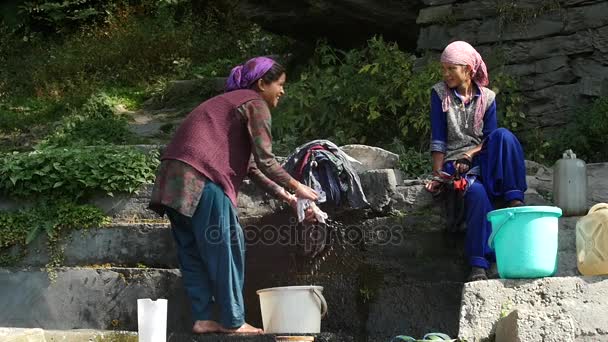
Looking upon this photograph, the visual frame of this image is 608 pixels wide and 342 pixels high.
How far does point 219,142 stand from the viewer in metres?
5.67

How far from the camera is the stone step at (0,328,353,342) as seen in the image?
5.02 meters

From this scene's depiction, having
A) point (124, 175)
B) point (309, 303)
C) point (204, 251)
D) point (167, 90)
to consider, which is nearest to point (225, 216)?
point (204, 251)

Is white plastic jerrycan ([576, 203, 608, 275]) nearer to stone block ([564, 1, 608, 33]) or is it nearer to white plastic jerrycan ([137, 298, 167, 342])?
white plastic jerrycan ([137, 298, 167, 342])

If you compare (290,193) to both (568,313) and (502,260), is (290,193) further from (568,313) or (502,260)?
(568,313)

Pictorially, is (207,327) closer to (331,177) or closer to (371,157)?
(331,177)

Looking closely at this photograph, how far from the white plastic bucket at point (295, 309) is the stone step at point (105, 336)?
0.32ft

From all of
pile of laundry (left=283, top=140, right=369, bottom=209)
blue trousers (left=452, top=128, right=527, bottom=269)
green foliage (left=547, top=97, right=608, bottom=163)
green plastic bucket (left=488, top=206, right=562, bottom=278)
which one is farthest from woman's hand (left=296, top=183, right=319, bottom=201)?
green foliage (left=547, top=97, right=608, bottom=163)

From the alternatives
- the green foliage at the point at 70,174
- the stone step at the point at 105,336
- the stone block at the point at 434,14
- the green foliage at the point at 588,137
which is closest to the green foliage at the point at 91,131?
the green foliage at the point at 70,174

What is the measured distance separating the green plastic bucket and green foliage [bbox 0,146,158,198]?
8.33 ft

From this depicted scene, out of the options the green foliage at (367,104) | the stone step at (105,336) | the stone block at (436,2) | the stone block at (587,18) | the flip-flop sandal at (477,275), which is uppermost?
the stone block at (436,2)

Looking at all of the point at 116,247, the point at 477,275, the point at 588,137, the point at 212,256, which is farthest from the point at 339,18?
the point at 212,256

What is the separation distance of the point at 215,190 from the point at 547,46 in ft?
13.0

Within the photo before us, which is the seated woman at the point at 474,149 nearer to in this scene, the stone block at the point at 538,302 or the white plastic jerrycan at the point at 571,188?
the white plastic jerrycan at the point at 571,188

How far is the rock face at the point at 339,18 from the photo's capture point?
32.2 ft
